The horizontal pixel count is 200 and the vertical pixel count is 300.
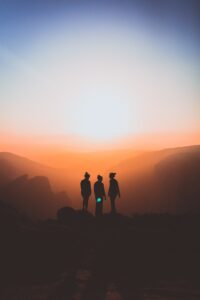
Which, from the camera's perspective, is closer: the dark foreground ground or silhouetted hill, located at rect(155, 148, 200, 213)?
the dark foreground ground

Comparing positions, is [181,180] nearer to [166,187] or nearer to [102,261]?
[166,187]

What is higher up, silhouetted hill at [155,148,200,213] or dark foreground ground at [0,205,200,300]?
silhouetted hill at [155,148,200,213]

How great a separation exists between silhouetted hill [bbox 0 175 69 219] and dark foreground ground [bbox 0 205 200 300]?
369ft

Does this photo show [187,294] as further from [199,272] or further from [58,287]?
[58,287]

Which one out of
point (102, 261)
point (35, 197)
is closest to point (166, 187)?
point (35, 197)

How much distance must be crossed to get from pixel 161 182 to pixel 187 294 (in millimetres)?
166961

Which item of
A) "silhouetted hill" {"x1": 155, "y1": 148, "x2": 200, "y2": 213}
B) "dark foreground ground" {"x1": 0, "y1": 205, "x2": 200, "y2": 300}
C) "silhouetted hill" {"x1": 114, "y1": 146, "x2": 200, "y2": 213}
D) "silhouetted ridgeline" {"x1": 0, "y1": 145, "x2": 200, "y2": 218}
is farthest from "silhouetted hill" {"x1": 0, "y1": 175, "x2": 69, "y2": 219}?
"dark foreground ground" {"x1": 0, "y1": 205, "x2": 200, "y2": 300}

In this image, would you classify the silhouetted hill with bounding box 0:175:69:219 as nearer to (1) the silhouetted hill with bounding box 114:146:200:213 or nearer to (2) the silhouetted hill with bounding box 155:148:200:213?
(1) the silhouetted hill with bounding box 114:146:200:213

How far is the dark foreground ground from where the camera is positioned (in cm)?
1034

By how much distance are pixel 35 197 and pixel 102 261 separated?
122 metres

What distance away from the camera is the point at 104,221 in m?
20.1

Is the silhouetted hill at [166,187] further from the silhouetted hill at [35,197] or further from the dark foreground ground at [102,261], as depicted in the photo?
the dark foreground ground at [102,261]

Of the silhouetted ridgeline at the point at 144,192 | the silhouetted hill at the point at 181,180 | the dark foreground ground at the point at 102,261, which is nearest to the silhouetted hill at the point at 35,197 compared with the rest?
the silhouetted ridgeline at the point at 144,192

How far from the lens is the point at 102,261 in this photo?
44.7 feet
